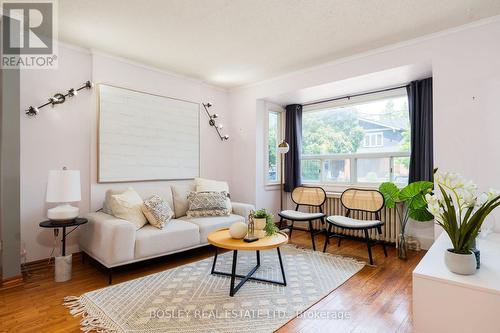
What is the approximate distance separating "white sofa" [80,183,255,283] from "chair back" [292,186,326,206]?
1.23 m

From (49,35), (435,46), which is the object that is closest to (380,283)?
(435,46)

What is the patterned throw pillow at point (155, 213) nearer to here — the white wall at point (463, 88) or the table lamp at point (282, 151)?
the table lamp at point (282, 151)

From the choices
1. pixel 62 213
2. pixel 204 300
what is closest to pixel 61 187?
pixel 62 213

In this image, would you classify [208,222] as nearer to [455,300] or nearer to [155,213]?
[155,213]

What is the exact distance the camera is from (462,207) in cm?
161

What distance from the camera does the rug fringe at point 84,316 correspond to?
1.86 m

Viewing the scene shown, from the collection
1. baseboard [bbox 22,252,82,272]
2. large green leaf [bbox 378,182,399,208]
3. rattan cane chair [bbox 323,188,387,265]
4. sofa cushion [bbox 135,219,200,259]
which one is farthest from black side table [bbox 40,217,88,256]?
large green leaf [bbox 378,182,399,208]

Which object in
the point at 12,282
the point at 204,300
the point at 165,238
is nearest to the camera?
the point at 204,300

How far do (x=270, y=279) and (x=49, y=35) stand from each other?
3596 millimetres

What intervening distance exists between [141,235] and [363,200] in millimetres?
2936

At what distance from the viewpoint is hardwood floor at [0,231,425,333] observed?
6.27ft

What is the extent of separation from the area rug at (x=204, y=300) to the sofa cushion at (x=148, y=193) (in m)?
1.04

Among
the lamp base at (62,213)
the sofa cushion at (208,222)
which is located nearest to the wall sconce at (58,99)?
the lamp base at (62,213)

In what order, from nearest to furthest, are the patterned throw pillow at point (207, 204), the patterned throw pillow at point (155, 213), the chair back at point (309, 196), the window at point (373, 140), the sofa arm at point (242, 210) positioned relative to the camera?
the patterned throw pillow at point (155, 213)
the patterned throw pillow at point (207, 204)
the sofa arm at point (242, 210)
the window at point (373, 140)
the chair back at point (309, 196)
